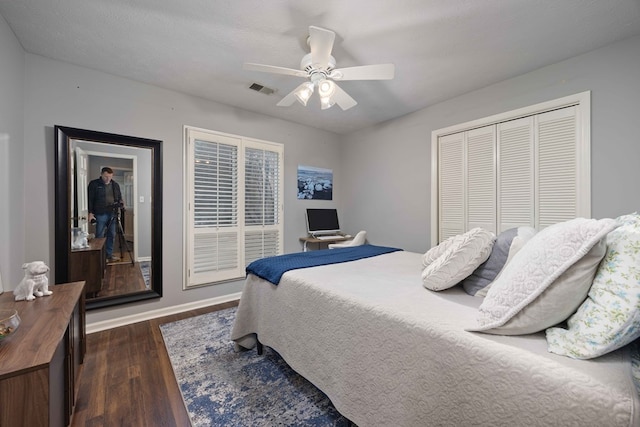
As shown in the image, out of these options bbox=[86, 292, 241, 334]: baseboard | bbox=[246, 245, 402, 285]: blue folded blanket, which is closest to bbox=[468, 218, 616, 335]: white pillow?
bbox=[246, 245, 402, 285]: blue folded blanket

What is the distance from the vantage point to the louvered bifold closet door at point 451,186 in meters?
3.07

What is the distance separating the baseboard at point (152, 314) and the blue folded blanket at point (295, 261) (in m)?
1.47

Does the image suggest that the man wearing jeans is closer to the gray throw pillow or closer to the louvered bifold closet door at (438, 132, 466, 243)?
the gray throw pillow

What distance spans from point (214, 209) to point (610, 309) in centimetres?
333

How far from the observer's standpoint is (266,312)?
189cm

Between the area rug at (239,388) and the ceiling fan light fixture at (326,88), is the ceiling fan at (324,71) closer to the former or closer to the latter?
the ceiling fan light fixture at (326,88)

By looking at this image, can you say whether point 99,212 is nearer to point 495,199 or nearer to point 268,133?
point 268,133

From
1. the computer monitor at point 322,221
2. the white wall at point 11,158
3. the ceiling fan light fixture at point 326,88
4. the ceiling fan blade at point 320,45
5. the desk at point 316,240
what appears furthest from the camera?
the computer monitor at point 322,221

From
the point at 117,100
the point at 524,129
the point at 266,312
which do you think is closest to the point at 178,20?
the point at 117,100

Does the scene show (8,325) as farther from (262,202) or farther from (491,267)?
(262,202)

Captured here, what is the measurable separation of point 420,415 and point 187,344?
2041mm

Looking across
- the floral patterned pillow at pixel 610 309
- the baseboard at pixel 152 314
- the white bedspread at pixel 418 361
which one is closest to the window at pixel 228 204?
the baseboard at pixel 152 314

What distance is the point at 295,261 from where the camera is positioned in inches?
80.6

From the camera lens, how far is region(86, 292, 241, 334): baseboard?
2.50m
